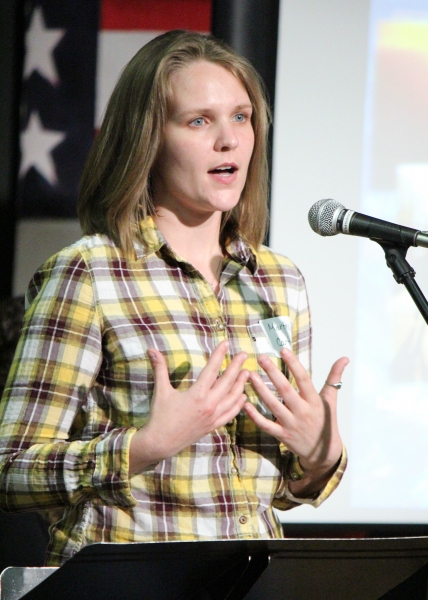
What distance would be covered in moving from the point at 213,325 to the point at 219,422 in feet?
1.03

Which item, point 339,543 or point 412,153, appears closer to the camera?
point 339,543

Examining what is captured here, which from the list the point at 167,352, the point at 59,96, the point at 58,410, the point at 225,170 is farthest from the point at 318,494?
the point at 59,96

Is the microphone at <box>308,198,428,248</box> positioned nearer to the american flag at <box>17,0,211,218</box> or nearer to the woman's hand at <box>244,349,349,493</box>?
the woman's hand at <box>244,349,349,493</box>

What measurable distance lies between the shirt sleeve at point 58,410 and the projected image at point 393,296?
1414mm

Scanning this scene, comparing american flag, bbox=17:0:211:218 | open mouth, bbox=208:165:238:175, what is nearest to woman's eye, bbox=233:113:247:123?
open mouth, bbox=208:165:238:175

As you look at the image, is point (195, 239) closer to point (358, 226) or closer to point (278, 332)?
point (278, 332)

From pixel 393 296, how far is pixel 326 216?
1.38 meters

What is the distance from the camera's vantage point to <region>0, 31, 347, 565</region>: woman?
62.7 inches

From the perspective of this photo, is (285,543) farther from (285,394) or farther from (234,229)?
(234,229)

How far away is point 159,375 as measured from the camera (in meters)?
1.53

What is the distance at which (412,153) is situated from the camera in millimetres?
2961

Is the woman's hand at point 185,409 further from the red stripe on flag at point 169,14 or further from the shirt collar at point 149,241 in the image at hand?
the red stripe on flag at point 169,14

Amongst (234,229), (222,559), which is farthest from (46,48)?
(222,559)

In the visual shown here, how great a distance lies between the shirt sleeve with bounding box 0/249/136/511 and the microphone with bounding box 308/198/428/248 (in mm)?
474
